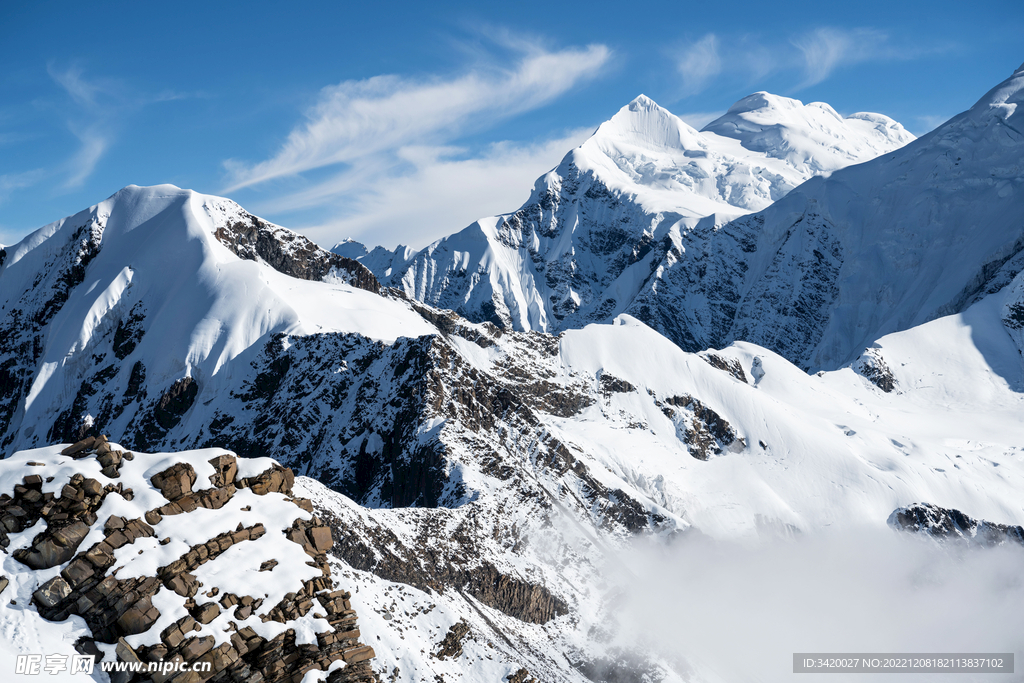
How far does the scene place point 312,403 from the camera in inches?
4377

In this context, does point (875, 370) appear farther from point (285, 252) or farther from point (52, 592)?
point (52, 592)

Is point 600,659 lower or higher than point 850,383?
lower

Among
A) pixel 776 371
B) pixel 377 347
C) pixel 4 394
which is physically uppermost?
pixel 776 371

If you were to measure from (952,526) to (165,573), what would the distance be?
452 feet

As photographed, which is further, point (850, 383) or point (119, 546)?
point (850, 383)

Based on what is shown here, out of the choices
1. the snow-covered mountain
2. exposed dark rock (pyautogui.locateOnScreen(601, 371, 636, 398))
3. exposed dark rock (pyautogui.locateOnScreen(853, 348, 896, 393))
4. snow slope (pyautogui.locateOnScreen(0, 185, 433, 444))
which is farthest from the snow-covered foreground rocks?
exposed dark rock (pyautogui.locateOnScreen(853, 348, 896, 393))

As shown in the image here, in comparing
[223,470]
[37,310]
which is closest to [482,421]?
[223,470]

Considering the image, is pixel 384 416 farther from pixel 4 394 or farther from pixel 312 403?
pixel 4 394

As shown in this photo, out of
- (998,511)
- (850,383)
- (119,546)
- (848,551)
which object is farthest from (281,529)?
(850,383)

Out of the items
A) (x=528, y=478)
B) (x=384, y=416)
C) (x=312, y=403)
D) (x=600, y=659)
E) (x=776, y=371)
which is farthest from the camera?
A: (x=776, y=371)

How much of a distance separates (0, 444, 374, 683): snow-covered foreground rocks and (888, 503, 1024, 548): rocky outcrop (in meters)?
125

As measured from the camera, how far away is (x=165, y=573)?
67.9ft

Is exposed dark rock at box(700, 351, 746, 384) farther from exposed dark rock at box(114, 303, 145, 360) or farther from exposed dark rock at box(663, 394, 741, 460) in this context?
exposed dark rock at box(114, 303, 145, 360)

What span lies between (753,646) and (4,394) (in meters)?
136
